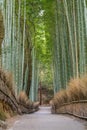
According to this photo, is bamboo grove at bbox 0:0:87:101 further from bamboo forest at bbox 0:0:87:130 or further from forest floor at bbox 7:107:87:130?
forest floor at bbox 7:107:87:130

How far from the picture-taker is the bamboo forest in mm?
7316

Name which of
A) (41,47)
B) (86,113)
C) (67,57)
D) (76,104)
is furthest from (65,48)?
(41,47)

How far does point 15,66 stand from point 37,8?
8956mm

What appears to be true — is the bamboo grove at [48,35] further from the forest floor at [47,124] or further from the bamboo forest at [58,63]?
the forest floor at [47,124]

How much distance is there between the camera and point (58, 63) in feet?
55.4

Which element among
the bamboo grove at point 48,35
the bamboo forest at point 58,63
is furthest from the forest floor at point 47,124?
the bamboo grove at point 48,35

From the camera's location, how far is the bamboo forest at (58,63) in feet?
24.0

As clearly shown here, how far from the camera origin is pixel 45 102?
3825 centimetres

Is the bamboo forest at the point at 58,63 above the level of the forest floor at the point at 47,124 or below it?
above

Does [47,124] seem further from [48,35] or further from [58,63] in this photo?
[48,35]

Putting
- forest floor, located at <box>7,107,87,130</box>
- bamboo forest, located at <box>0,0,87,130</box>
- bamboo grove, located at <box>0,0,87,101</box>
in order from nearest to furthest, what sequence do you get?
forest floor, located at <box>7,107,87,130</box> → bamboo forest, located at <box>0,0,87,130</box> → bamboo grove, located at <box>0,0,87,101</box>

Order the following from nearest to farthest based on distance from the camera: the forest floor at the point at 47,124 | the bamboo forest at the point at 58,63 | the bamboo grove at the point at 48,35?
1. the forest floor at the point at 47,124
2. the bamboo forest at the point at 58,63
3. the bamboo grove at the point at 48,35

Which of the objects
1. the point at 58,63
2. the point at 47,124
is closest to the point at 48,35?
the point at 58,63

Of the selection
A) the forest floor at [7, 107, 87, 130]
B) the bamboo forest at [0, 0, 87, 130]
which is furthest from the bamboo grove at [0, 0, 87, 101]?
the forest floor at [7, 107, 87, 130]
